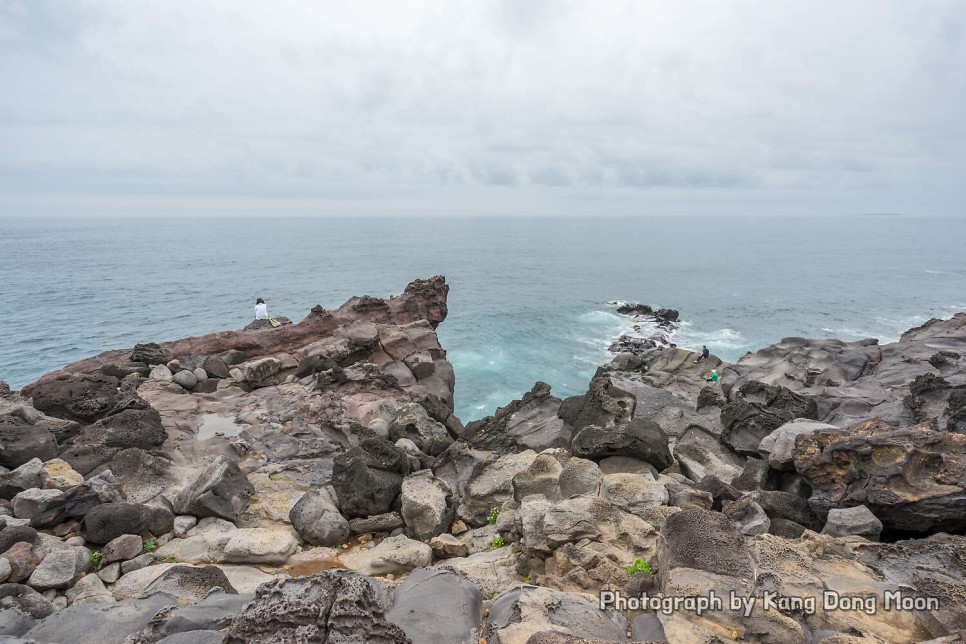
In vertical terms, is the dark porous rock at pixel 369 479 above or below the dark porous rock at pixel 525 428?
above

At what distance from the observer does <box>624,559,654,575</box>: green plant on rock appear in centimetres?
918

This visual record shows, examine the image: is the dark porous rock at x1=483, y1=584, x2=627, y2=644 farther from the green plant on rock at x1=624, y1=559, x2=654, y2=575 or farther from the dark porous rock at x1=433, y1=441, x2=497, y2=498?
the dark porous rock at x1=433, y1=441, x2=497, y2=498

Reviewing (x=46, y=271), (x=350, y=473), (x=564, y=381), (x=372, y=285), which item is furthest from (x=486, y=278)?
(x=350, y=473)

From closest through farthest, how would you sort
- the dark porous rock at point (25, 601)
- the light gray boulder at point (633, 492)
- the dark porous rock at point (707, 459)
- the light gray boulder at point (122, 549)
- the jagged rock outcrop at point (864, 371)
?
the dark porous rock at point (25, 601) < the light gray boulder at point (122, 549) < the light gray boulder at point (633, 492) < the dark porous rock at point (707, 459) < the jagged rock outcrop at point (864, 371)

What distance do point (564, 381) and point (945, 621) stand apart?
110 ft

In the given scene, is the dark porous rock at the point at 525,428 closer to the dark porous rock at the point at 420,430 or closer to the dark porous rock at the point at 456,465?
the dark porous rock at the point at 420,430

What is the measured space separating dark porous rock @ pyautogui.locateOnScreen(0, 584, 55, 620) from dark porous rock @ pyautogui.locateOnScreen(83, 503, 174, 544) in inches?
75.9

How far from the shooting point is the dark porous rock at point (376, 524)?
12.7 metres

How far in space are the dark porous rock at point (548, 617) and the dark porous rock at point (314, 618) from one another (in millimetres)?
1387

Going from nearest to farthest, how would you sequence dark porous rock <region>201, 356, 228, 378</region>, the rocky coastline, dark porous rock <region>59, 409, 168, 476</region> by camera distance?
1. the rocky coastline
2. dark porous rock <region>59, 409, 168, 476</region>
3. dark porous rock <region>201, 356, 228, 378</region>

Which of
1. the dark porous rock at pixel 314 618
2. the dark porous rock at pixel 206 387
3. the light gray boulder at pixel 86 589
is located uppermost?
the dark porous rock at pixel 314 618

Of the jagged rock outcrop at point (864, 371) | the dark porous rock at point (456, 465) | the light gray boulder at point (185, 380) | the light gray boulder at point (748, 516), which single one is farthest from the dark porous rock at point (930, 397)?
the light gray boulder at point (185, 380)

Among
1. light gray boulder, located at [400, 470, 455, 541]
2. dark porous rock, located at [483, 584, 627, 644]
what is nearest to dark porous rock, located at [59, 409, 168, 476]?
light gray boulder, located at [400, 470, 455, 541]

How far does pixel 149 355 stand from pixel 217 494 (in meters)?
13.0
